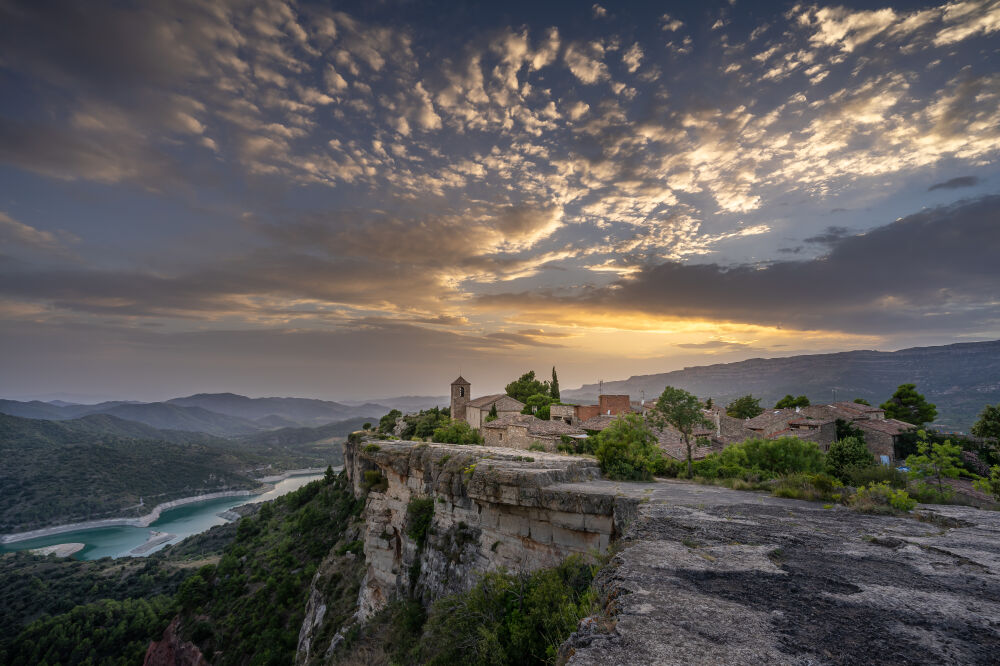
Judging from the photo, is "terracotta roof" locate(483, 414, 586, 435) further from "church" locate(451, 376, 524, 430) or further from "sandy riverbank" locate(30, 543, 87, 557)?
"sandy riverbank" locate(30, 543, 87, 557)

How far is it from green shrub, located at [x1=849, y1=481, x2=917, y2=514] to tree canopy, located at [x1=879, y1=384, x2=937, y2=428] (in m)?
50.4

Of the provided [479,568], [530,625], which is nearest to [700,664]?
[530,625]

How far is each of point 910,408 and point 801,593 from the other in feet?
188

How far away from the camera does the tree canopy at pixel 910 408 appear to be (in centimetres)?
4138

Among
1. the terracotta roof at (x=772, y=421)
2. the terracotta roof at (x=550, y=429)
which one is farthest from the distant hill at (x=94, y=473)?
the terracotta roof at (x=772, y=421)

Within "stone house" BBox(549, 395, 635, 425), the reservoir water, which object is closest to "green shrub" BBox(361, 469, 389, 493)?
"stone house" BBox(549, 395, 635, 425)

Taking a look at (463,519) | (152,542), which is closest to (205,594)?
(463,519)

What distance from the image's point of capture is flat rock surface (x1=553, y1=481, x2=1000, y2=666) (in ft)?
9.18

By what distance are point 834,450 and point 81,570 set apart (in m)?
96.5

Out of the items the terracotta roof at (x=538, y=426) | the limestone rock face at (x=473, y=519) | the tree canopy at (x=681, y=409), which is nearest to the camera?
the limestone rock face at (x=473, y=519)

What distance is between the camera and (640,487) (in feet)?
35.6

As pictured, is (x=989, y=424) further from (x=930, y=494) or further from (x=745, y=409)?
(x=745, y=409)

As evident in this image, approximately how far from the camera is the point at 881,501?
23.1 feet

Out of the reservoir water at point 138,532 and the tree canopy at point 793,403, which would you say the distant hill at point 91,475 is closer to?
the reservoir water at point 138,532
